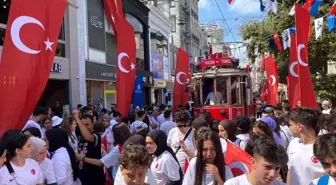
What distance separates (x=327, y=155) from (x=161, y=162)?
1860mm

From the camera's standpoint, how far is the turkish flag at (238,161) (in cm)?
363

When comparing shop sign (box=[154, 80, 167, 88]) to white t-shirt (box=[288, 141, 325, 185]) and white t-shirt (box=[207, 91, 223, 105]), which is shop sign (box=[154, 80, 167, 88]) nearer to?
white t-shirt (box=[207, 91, 223, 105])

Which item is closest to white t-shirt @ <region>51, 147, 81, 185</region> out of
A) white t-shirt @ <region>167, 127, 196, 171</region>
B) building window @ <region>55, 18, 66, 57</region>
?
white t-shirt @ <region>167, 127, 196, 171</region>

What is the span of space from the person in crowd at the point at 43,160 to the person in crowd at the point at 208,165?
1.65 metres

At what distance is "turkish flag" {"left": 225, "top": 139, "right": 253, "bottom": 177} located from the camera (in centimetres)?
363

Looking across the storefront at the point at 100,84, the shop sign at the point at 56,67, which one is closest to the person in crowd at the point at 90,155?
the shop sign at the point at 56,67

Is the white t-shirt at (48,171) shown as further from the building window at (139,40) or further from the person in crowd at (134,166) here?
the building window at (139,40)

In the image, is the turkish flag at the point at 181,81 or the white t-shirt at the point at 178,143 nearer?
the white t-shirt at the point at 178,143

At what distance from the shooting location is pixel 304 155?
3.35 m

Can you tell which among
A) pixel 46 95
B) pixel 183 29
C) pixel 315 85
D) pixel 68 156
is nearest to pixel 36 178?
pixel 68 156

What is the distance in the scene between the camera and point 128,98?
8.52m

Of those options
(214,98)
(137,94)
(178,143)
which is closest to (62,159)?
(178,143)

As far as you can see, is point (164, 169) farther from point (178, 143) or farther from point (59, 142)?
point (178, 143)

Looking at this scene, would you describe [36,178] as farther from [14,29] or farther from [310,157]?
[310,157]
